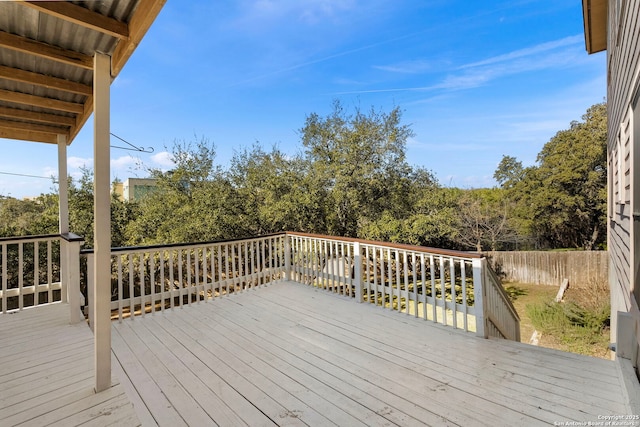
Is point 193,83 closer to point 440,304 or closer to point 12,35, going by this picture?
point 12,35

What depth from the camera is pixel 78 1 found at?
166cm

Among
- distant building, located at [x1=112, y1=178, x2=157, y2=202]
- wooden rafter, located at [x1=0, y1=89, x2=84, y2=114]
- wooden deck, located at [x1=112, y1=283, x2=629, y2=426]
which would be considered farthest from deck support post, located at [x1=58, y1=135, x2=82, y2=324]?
distant building, located at [x1=112, y1=178, x2=157, y2=202]

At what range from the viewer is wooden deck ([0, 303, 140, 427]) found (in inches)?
66.0

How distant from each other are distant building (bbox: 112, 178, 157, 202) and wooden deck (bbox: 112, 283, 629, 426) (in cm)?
908

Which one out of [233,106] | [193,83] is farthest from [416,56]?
[193,83]

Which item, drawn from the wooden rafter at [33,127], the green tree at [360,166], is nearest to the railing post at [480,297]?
the wooden rafter at [33,127]

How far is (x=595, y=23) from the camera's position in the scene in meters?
4.77

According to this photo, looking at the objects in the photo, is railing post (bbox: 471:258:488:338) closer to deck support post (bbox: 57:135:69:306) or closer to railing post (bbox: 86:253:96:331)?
railing post (bbox: 86:253:96:331)

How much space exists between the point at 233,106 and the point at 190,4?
7.39m

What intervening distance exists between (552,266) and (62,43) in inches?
622

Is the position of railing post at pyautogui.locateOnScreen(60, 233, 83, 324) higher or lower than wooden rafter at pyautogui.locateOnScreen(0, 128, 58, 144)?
lower

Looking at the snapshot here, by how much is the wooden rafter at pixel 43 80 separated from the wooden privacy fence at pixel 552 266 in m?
14.7

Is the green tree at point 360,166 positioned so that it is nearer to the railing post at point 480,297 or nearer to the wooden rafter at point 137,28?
the railing post at point 480,297

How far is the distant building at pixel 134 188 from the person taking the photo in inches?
433
